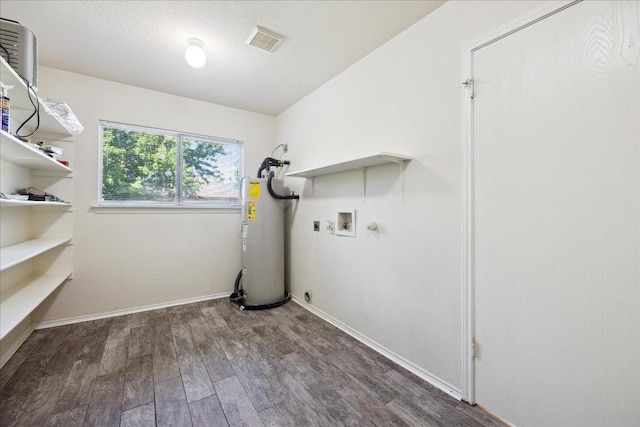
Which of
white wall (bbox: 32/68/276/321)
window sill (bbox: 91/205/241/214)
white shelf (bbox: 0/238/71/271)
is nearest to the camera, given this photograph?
white shelf (bbox: 0/238/71/271)

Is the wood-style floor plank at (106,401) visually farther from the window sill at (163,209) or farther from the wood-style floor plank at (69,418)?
the window sill at (163,209)

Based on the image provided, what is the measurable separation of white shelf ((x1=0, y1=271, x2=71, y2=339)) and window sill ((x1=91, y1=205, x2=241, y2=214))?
0.71 m

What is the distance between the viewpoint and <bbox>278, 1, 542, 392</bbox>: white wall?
165cm

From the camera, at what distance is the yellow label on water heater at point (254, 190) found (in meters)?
3.13

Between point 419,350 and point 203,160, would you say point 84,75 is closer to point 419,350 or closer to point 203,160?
point 203,160

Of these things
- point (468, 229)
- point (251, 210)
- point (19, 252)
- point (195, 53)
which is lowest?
point (19, 252)

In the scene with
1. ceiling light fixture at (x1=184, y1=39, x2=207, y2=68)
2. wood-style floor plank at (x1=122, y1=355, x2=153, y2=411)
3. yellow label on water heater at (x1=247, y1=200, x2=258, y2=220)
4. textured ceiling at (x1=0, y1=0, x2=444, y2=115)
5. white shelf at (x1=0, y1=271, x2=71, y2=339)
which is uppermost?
textured ceiling at (x1=0, y1=0, x2=444, y2=115)

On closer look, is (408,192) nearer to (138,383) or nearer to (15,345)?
(138,383)

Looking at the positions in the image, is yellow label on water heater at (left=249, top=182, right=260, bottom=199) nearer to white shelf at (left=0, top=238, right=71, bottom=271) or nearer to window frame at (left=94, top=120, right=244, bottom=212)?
window frame at (left=94, top=120, right=244, bottom=212)

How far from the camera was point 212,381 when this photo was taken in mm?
1767

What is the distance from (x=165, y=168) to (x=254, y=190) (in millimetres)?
1125

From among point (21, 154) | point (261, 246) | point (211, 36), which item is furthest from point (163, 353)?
point (211, 36)

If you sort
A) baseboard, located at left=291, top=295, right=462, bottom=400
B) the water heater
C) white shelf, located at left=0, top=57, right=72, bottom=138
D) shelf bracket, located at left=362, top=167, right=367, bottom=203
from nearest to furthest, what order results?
white shelf, located at left=0, top=57, right=72, bottom=138, baseboard, located at left=291, top=295, right=462, bottom=400, shelf bracket, located at left=362, top=167, right=367, bottom=203, the water heater

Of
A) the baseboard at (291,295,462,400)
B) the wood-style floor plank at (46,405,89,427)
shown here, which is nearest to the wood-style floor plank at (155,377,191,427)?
the wood-style floor plank at (46,405,89,427)
